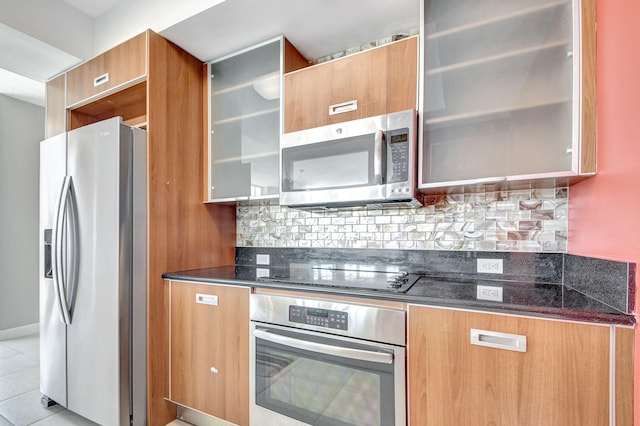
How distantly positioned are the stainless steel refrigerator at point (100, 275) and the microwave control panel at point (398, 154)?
4.68 ft

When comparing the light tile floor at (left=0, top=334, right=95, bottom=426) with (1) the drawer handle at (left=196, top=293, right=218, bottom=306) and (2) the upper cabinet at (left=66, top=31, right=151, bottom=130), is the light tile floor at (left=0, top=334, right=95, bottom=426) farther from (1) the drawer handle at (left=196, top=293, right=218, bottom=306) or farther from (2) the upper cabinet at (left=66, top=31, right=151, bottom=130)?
(2) the upper cabinet at (left=66, top=31, right=151, bottom=130)

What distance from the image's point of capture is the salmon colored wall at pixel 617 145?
89 centimetres

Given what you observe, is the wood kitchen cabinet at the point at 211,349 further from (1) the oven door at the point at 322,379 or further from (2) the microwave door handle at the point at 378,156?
(2) the microwave door handle at the point at 378,156

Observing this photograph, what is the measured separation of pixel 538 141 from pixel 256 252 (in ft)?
6.01

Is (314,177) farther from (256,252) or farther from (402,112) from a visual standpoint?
(256,252)

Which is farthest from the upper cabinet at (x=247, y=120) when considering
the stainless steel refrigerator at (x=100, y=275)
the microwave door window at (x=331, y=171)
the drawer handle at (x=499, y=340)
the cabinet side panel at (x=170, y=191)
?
the drawer handle at (x=499, y=340)

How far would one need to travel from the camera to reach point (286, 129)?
1766mm

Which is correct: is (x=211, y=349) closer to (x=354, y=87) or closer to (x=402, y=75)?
(x=354, y=87)

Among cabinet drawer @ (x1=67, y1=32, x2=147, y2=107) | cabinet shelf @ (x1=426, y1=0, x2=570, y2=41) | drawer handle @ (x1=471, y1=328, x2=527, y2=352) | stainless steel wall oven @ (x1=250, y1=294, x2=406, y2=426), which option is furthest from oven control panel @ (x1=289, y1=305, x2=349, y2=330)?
cabinet drawer @ (x1=67, y1=32, x2=147, y2=107)

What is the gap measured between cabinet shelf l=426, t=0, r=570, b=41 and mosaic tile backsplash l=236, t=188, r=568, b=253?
79 cm

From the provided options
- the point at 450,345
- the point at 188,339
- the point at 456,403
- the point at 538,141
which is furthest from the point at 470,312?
the point at 188,339

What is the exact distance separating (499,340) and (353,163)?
976 mm

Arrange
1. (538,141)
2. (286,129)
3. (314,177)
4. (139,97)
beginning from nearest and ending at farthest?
(538,141)
(314,177)
(286,129)
(139,97)

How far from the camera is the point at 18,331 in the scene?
10.7ft
